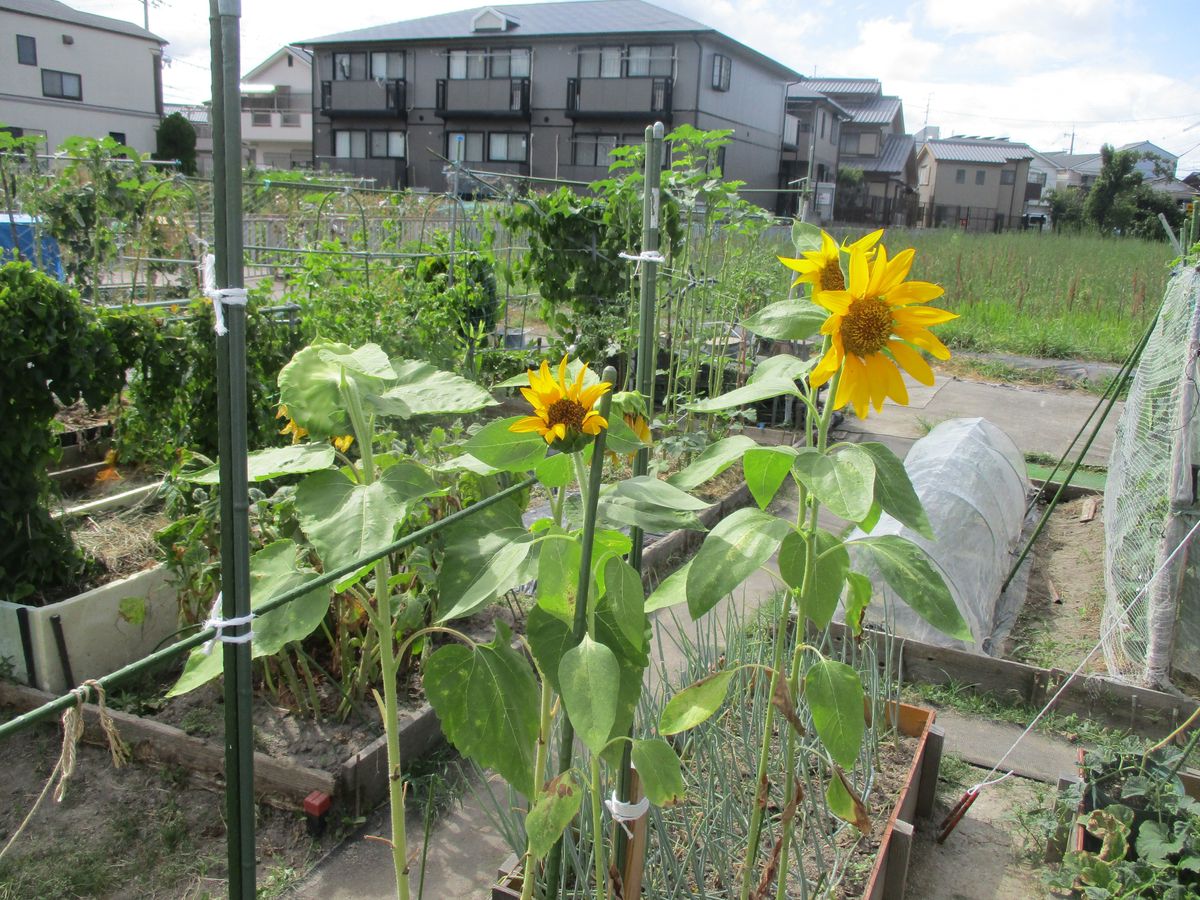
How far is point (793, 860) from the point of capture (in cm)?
221

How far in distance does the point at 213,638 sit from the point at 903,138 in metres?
52.6

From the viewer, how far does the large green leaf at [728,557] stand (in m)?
1.20

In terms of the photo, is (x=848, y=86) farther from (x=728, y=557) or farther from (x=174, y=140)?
(x=728, y=557)

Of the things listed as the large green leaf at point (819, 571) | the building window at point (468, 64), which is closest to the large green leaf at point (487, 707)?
the large green leaf at point (819, 571)

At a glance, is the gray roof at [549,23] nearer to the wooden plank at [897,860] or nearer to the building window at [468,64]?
the building window at [468,64]

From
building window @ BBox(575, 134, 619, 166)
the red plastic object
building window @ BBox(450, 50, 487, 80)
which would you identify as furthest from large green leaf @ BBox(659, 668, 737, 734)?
building window @ BBox(450, 50, 487, 80)

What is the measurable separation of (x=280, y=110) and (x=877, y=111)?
30.6 m

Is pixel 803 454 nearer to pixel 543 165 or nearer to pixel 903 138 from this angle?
pixel 543 165

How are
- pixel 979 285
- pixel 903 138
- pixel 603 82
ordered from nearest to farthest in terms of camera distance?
pixel 979 285 < pixel 603 82 < pixel 903 138

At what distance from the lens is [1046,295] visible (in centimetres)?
1473

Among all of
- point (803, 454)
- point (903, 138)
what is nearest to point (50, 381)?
point (803, 454)

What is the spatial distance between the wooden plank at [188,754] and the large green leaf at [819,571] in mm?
1809

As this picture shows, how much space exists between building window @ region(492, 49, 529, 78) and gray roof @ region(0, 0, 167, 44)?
1395 cm

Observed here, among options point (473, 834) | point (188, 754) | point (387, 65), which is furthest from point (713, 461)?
point (387, 65)
